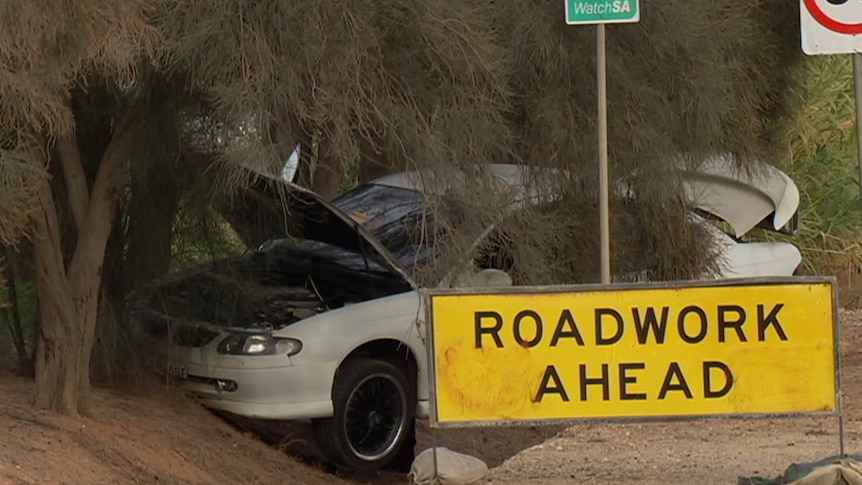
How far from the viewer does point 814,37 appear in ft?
24.3

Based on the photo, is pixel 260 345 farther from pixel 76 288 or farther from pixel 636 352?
pixel 636 352

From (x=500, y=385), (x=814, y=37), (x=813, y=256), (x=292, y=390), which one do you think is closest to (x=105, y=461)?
(x=292, y=390)

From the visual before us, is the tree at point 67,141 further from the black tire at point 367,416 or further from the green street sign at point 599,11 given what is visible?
the green street sign at point 599,11

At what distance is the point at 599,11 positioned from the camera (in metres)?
A: 7.21

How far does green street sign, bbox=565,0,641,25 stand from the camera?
7.19m

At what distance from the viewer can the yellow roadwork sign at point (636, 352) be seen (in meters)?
6.75

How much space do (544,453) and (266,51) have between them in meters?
3.17

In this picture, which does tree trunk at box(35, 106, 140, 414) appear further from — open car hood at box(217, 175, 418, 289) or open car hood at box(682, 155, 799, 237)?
open car hood at box(682, 155, 799, 237)

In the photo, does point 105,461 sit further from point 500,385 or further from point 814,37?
point 814,37

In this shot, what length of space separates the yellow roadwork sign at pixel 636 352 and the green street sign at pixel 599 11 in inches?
58.7

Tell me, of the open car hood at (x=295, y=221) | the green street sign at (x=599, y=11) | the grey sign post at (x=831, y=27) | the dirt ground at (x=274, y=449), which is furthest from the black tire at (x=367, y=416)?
the grey sign post at (x=831, y=27)

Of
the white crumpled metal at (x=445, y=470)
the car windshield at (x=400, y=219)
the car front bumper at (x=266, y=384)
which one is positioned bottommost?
the white crumpled metal at (x=445, y=470)

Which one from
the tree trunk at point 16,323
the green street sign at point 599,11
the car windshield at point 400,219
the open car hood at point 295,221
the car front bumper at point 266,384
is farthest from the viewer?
the open car hood at point 295,221

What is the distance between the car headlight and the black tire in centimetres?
41
